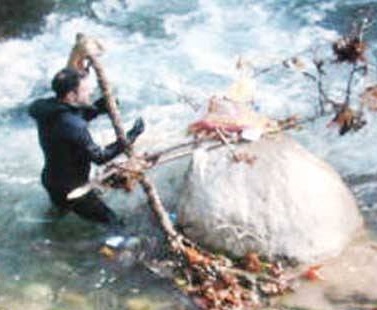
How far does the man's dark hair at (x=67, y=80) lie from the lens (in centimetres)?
645

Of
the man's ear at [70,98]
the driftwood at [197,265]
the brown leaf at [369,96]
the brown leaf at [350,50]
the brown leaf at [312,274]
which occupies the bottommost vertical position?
the brown leaf at [312,274]

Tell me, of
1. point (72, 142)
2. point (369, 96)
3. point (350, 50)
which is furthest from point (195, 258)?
point (369, 96)

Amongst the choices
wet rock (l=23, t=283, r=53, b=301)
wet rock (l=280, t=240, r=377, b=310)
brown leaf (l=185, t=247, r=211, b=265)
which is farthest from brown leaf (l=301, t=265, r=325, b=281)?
wet rock (l=23, t=283, r=53, b=301)

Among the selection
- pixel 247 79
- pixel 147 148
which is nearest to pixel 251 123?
pixel 247 79

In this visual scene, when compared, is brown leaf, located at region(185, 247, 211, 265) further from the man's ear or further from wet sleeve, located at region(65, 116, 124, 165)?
the man's ear

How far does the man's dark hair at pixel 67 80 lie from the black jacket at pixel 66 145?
0.15m

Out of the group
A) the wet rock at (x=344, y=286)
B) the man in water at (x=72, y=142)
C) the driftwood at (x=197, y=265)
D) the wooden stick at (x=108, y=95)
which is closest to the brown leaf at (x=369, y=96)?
the wet rock at (x=344, y=286)

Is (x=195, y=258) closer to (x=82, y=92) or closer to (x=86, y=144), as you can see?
(x=86, y=144)

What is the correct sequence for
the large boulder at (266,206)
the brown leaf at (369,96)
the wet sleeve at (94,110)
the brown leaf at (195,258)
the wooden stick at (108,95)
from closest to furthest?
the wooden stick at (108,95)
the brown leaf at (195,258)
the large boulder at (266,206)
the wet sleeve at (94,110)
the brown leaf at (369,96)

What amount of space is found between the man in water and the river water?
0.89 feet

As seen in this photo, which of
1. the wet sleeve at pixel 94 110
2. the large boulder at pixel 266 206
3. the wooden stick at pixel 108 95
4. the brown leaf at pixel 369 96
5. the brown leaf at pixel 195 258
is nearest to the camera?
the wooden stick at pixel 108 95

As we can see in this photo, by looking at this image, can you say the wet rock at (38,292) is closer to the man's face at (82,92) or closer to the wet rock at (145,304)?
the wet rock at (145,304)

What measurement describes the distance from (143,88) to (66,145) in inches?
135

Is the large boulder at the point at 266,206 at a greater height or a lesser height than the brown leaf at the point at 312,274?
A: greater
